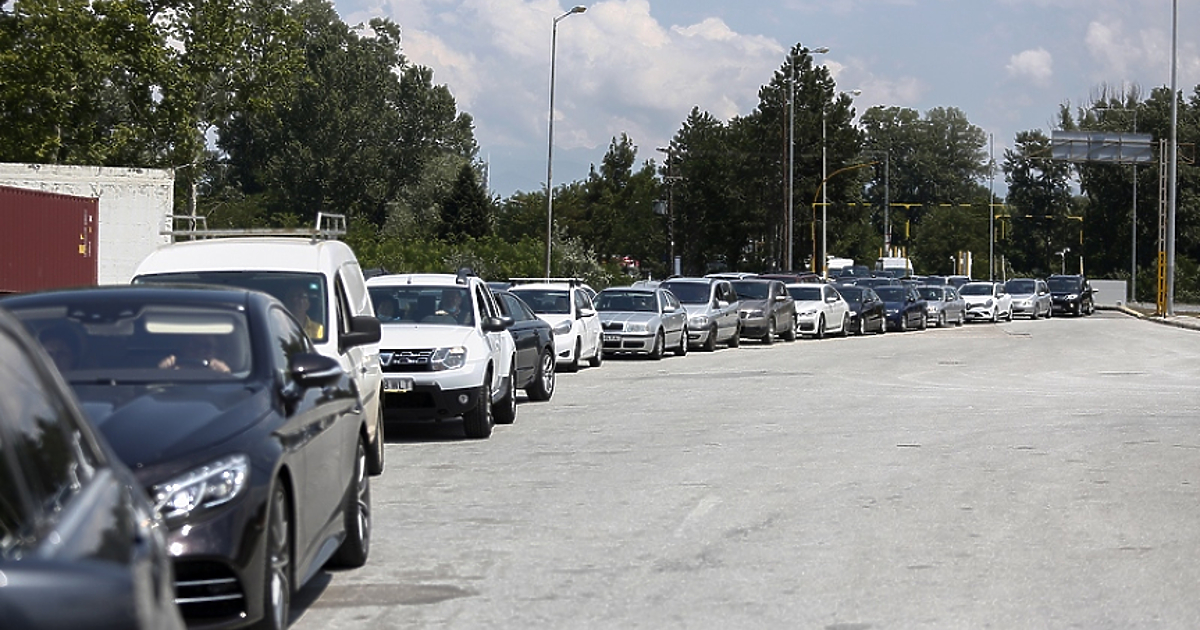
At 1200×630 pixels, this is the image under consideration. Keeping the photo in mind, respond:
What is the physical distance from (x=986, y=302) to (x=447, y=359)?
49.2m

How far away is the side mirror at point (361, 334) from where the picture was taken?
33.7 ft

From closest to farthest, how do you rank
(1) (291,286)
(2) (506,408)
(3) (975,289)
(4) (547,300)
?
(1) (291,286), (2) (506,408), (4) (547,300), (3) (975,289)

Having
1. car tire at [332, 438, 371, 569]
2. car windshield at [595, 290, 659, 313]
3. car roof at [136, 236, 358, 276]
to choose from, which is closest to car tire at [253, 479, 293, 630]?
car tire at [332, 438, 371, 569]

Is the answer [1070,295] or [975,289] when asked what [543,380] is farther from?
[1070,295]

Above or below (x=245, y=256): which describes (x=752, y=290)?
below

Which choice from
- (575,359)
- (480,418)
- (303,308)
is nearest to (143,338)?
(303,308)

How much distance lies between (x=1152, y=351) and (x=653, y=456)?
959 inches

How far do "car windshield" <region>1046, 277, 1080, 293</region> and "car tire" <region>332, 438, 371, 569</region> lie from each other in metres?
66.1

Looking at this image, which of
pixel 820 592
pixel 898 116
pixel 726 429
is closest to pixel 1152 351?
pixel 726 429

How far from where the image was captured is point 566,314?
2727 cm

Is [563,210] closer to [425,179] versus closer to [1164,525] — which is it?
[425,179]

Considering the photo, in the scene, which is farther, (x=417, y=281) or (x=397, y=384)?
(x=417, y=281)

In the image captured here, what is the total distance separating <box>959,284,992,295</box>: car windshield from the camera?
62844 millimetres

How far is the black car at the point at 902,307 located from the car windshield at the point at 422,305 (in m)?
34.6
